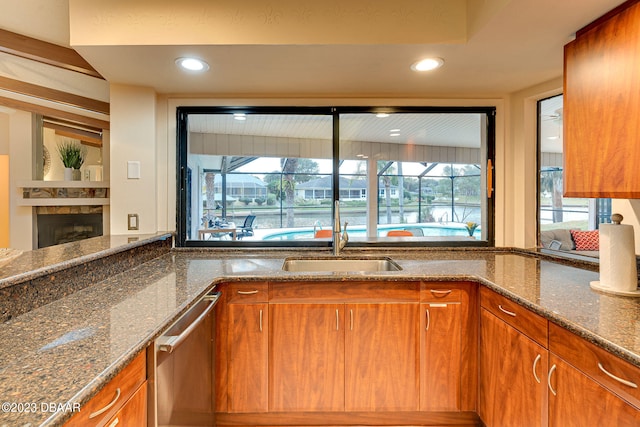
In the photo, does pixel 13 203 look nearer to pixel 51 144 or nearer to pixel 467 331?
pixel 51 144

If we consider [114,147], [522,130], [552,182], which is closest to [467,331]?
[522,130]

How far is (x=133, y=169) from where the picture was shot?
227cm

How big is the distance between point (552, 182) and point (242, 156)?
102 inches

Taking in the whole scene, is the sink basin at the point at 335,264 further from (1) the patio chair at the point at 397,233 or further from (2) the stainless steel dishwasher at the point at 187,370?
(1) the patio chair at the point at 397,233

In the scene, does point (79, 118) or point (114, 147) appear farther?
point (79, 118)

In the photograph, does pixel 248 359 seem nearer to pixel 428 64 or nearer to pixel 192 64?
pixel 192 64

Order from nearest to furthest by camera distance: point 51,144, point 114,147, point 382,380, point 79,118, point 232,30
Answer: point 232,30
point 382,380
point 114,147
point 79,118
point 51,144

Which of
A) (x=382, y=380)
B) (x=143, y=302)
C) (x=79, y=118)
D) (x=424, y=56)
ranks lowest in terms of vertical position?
(x=382, y=380)

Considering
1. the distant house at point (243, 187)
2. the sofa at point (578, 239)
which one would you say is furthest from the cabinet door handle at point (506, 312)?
the sofa at point (578, 239)

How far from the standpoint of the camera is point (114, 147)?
2.25 m

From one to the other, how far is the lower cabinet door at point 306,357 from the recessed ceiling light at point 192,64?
139 cm

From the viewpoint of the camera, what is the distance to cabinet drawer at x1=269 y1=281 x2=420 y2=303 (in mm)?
1780

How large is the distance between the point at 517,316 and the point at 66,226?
4.99 m

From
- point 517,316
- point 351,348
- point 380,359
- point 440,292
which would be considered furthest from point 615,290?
point 351,348
